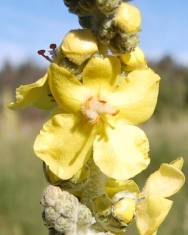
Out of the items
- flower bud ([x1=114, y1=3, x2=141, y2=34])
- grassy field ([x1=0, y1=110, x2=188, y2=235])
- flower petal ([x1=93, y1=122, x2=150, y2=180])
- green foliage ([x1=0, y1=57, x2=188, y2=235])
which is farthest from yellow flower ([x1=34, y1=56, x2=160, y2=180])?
grassy field ([x1=0, y1=110, x2=188, y2=235])

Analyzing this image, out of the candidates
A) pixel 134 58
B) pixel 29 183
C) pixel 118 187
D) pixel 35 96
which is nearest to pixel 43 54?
pixel 35 96

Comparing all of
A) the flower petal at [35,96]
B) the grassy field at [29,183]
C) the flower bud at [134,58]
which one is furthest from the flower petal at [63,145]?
the grassy field at [29,183]

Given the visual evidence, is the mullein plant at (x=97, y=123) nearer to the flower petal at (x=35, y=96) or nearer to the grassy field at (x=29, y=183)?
the flower petal at (x=35, y=96)

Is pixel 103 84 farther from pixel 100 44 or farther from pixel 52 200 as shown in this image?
pixel 52 200

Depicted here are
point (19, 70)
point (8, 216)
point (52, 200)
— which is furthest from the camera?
point (19, 70)

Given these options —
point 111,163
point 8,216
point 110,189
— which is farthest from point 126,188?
point 8,216

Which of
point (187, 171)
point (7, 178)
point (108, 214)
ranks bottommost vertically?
point (7, 178)
